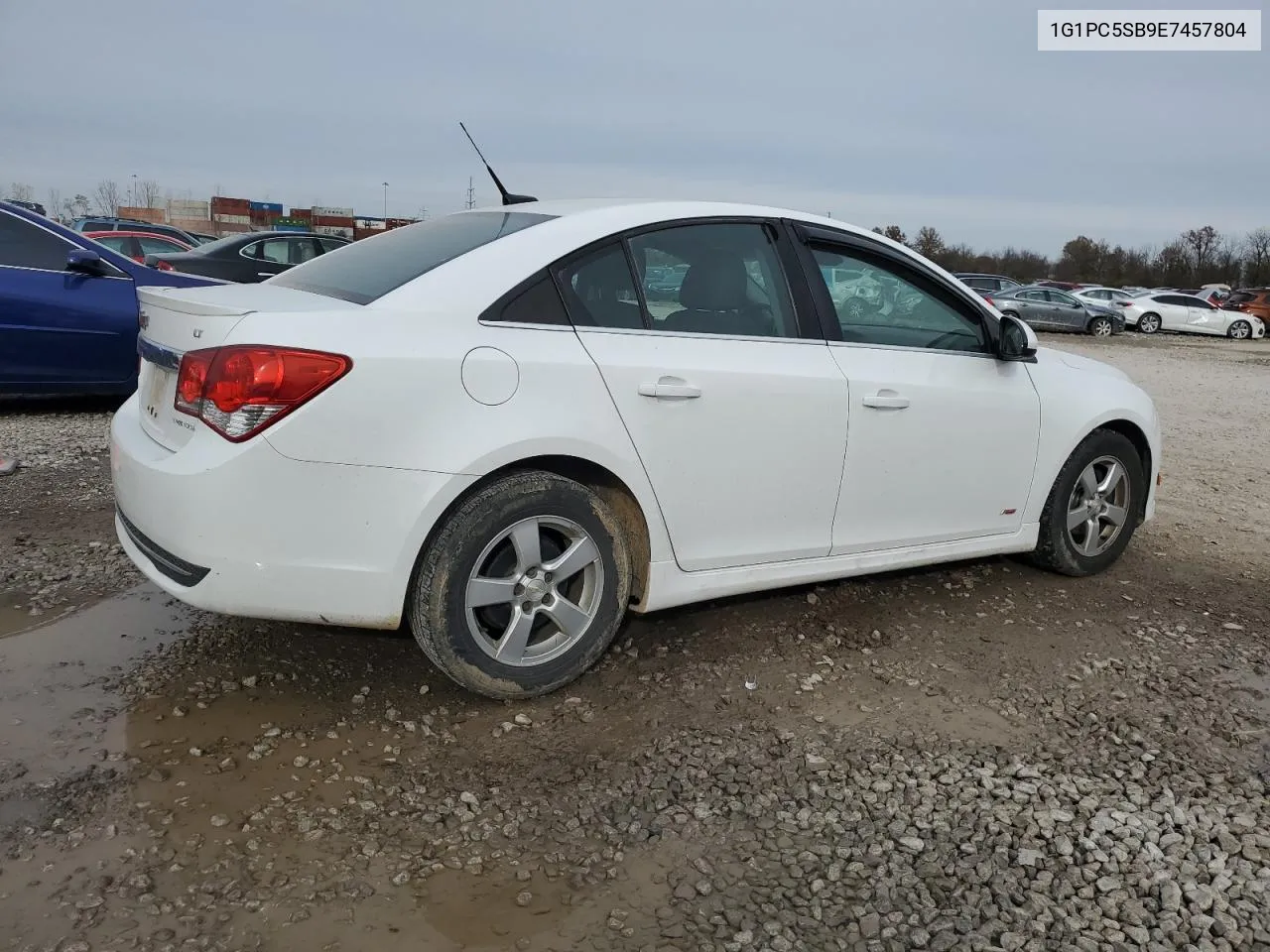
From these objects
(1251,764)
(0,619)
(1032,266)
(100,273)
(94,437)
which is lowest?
(1251,764)

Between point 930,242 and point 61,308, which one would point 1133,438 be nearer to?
point 61,308

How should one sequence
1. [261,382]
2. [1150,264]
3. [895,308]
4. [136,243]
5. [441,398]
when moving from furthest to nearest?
[1150,264] → [136,243] → [895,308] → [441,398] → [261,382]

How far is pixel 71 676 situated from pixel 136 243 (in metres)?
12.8

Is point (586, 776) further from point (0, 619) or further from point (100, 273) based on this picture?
point (100, 273)

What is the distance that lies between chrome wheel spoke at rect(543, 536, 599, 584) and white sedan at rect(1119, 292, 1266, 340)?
31.2 meters

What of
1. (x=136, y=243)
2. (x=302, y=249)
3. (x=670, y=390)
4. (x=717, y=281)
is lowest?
(x=670, y=390)

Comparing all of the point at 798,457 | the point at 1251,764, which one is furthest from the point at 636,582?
the point at 1251,764

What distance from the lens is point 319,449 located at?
2770mm

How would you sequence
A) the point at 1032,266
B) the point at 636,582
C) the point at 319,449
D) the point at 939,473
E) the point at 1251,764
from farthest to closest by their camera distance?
1. the point at 1032,266
2. the point at 939,473
3. the point at 636,582
4. the point at 1251,764
5. the point at 319,449

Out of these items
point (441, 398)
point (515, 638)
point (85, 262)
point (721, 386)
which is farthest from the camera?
point (85, 262)

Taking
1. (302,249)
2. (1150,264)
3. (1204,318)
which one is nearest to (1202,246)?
(1150,264)

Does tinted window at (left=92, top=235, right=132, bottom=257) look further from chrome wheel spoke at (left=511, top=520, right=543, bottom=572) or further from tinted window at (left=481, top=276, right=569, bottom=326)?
chrome wheel spoke at (left=511, top=520, right=543, bottom=572)

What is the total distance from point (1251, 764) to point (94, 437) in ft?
22.5

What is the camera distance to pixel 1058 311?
27.8m
